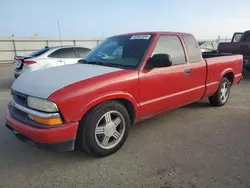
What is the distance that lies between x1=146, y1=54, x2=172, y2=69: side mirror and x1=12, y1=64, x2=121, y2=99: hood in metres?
0.51

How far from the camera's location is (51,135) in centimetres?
242

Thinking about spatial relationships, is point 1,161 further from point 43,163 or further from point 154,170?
point 154,170

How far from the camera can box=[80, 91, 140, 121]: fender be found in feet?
8.55

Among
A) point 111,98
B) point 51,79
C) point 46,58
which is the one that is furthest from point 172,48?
point 46,58

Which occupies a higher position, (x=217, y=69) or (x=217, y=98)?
(x=217, y=69)

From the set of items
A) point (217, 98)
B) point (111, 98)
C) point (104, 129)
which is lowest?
point (217, 98)

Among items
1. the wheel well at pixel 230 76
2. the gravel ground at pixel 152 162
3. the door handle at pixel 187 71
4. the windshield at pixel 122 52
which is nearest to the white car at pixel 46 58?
the gravel ground at pixel 152 162

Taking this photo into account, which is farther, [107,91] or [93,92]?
[107,91]

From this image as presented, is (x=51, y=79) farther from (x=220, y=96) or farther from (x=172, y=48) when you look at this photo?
(x=220, y=96)

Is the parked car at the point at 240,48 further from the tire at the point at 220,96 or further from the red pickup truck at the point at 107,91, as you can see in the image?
the red pickup truck at the point at 107,91

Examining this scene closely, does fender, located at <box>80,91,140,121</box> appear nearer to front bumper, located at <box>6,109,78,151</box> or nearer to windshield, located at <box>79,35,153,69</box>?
front bumper, located at <box>6,109,78,151</box>

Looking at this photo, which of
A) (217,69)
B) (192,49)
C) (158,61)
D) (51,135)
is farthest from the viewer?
(217,69)

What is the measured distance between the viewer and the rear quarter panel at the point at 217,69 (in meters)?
4.47

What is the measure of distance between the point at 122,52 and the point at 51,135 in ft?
6.12
